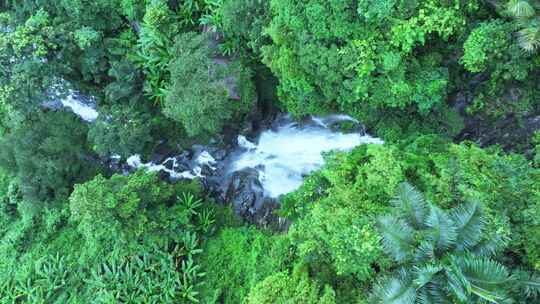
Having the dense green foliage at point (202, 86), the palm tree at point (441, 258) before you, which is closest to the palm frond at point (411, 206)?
the palm tree at point (441, 258)

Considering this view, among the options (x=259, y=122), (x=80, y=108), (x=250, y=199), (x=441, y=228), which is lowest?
(x=250, y=199)

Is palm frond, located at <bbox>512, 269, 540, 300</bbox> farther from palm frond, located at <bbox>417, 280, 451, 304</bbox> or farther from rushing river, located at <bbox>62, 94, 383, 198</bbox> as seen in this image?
rushing river, located at <bbox>62, 94, 383, 198</bbox>

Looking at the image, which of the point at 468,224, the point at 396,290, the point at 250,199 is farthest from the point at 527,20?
the point at 250,199

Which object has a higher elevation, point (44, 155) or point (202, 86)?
point (202, 86)

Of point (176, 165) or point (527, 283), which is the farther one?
point (176, 165)

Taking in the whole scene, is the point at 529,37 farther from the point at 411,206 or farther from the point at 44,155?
the point at 44,155

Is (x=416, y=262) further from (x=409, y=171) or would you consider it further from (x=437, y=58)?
(x=437, y=58)

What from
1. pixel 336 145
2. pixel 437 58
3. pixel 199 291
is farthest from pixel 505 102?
pixel 199 291
